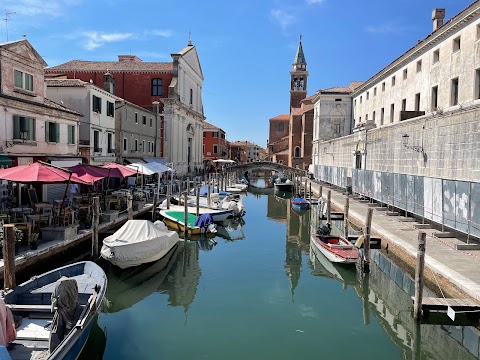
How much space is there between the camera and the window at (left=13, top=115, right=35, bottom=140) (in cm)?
1720

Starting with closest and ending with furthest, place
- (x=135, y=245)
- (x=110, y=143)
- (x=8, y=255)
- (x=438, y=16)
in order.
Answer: (x=8, y=255)
(x=135, y=245)
(x=110, y=143)
(x=438, y=16)

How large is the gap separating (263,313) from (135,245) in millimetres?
5587

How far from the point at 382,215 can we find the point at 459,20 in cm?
1195

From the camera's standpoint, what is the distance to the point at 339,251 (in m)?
14.7

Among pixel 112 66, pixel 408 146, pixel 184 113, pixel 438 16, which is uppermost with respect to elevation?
pixel 438 16

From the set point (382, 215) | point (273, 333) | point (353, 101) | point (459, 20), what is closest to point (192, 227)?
point (382, 215)

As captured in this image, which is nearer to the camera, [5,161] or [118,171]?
[5,161]

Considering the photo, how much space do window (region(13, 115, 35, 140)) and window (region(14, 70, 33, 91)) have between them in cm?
147

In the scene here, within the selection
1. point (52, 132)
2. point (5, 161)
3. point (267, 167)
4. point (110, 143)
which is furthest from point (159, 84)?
point (5, 161)

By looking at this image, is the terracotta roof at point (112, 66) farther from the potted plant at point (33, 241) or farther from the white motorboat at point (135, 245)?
the potted plant at point (33, 241)

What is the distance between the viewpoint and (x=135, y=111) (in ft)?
109

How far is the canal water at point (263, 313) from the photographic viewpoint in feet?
28.5

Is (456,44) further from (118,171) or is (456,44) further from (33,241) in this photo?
(33,241)

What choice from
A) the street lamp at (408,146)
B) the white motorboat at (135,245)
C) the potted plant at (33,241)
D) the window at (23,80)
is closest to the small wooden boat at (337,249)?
the white motorboat at (135,245)
